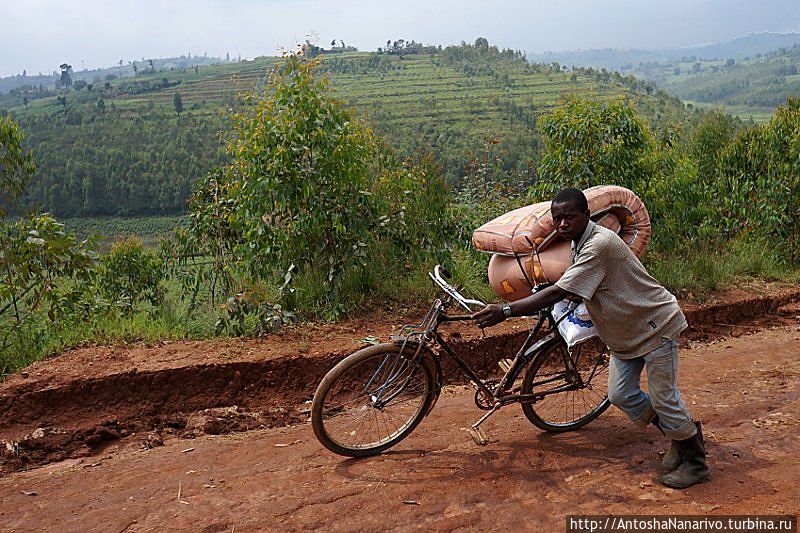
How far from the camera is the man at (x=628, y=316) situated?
324 centimetres

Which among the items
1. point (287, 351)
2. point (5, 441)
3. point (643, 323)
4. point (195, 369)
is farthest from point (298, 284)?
point (643, 323)

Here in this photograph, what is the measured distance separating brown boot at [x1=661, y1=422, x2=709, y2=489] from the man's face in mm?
1256

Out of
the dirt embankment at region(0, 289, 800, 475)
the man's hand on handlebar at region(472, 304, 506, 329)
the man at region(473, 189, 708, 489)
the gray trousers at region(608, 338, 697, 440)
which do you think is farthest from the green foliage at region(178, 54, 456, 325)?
the gray trousers at region(608, 338, 697, 440)

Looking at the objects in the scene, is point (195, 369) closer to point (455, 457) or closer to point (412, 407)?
point (412, 407)

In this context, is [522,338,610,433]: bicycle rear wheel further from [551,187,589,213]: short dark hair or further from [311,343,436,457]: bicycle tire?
[551,187,589,213]: short dark hair

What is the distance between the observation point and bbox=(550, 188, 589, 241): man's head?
3.27 m

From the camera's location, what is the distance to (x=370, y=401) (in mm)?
3910

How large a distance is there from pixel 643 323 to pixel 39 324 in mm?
5210

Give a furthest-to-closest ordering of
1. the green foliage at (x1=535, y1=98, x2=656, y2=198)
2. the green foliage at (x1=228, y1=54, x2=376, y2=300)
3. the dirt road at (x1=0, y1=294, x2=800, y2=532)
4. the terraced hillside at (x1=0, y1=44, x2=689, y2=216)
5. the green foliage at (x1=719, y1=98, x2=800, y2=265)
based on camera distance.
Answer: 1. the terraced hillside at (x1=0, y1=44, x2=689, y2=216)
2. the green foliage at (x1=719, y1=98, x2=800, y2=265)
3. the green foliage at (x1=535, y1=98, x2=656, y2=198)
4. the green foliage at (x1=228, y1=54, x2=376, y2=300)
5. the dirt road at (x1=0, y1=294, x2=800, y2=532)

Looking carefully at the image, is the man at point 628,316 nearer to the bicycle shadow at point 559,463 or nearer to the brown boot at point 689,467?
the brown boot at point 689,467

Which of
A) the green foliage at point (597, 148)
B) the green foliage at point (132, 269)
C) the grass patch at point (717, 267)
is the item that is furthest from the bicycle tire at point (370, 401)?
the green foliage at point (132, 269)

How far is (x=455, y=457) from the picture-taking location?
387cm

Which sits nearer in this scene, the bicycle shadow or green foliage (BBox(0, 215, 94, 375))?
the bicycle shadow

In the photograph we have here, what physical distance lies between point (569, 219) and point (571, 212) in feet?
0.13
